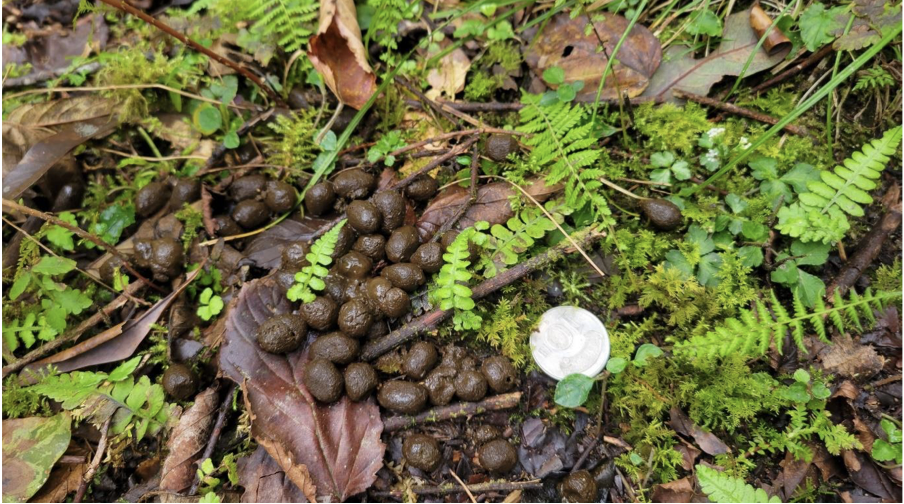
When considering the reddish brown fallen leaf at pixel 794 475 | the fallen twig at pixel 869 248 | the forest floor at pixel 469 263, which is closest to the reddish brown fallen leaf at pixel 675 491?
the forest floor at pixel 469 263

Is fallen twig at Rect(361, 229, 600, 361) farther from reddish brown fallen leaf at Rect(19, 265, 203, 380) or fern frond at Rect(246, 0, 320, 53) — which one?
fern frond at Rect(246, 0, 320, 53)

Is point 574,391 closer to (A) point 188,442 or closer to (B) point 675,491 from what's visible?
(B) point 675,491

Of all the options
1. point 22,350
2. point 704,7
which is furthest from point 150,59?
point 704,7

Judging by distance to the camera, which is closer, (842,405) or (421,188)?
(842,405)

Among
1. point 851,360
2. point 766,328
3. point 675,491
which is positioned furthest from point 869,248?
point 675,491

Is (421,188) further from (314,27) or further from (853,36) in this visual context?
(853,36)

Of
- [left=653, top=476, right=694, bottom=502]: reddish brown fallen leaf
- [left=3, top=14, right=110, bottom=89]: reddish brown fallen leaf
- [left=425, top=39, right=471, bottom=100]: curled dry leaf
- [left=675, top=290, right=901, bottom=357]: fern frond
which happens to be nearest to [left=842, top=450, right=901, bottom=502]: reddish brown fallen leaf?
[left=675, top=290, right=901, bottom=357]: fern frond

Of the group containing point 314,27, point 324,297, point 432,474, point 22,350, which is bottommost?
point 432,474

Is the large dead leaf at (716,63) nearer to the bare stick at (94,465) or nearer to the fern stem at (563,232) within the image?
the fern stem at (563,232)
